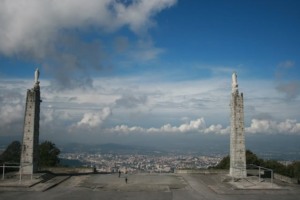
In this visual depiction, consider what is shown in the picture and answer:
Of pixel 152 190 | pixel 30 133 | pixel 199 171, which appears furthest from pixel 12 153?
pixel 152 190

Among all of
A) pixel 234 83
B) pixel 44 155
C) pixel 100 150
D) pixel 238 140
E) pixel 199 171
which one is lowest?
pixel 100 150

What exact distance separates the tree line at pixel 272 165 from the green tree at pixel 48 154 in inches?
860

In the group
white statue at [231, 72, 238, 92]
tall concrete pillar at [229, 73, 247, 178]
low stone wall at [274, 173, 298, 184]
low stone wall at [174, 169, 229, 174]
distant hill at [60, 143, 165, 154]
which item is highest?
white statue at [231, 72, 238, 92]

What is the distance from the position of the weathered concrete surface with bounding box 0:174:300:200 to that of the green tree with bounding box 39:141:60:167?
21.6 metres

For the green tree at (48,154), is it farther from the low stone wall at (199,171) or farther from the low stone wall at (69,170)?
the low stone wall at (199,171)

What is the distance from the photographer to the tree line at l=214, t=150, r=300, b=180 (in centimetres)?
5156

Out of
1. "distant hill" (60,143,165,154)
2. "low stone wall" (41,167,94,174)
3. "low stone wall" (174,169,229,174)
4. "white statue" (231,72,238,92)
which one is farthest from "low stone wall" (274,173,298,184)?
"distant hill" (60,143,165,154)

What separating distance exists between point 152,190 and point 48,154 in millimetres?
29842

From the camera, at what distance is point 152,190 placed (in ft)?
83.6

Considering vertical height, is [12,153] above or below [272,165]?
above

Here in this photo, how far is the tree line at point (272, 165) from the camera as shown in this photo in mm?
51562

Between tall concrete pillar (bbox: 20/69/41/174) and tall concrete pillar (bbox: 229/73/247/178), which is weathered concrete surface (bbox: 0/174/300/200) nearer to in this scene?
tall concrete pillar (bbox: 229/73/247/178)

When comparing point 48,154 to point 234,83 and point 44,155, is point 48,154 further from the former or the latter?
point 234,83

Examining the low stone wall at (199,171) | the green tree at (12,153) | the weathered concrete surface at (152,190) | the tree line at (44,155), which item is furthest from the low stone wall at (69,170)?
the green tree at (12,153)
